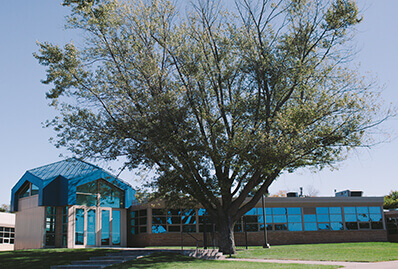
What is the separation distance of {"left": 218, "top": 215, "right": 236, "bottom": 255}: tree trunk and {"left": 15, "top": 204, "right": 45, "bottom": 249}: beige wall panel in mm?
12051

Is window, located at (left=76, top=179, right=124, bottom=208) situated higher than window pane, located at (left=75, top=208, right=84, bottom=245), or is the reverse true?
window, located at (left=76, top=179, right=124, bottom=208)

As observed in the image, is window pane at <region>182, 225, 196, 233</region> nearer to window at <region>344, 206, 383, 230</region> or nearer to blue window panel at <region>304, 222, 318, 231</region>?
blue window panel at <region>304, 222, 318, 231</region>

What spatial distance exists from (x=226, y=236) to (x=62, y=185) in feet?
37.8

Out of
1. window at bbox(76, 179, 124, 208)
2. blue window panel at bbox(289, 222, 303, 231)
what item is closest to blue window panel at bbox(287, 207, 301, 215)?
blue window panel at bbox(289, 222, 303, 231)

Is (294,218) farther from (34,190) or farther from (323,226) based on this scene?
(34,190)

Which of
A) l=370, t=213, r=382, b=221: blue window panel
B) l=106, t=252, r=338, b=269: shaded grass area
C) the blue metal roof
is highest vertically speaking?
the blue metal roof

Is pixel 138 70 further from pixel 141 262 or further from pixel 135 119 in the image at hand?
pixel 141 262

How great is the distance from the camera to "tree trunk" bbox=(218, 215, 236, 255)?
1869 centimetres

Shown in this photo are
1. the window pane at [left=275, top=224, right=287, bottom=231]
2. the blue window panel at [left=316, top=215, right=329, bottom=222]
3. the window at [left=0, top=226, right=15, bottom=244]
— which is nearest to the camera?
the window pane at [left=275, top=224, right=287, bottom=231]

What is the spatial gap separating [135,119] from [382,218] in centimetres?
2266

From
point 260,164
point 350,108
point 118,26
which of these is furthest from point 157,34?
point 350,108

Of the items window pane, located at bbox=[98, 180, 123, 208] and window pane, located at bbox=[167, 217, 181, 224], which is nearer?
window pane, located at bbox=[98, 180, 123, 208]

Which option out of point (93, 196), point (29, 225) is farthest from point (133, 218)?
point (29, 225)

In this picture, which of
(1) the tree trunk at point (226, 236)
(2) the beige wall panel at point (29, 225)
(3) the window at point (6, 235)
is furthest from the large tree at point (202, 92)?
(3) the window at point (6, 235)
